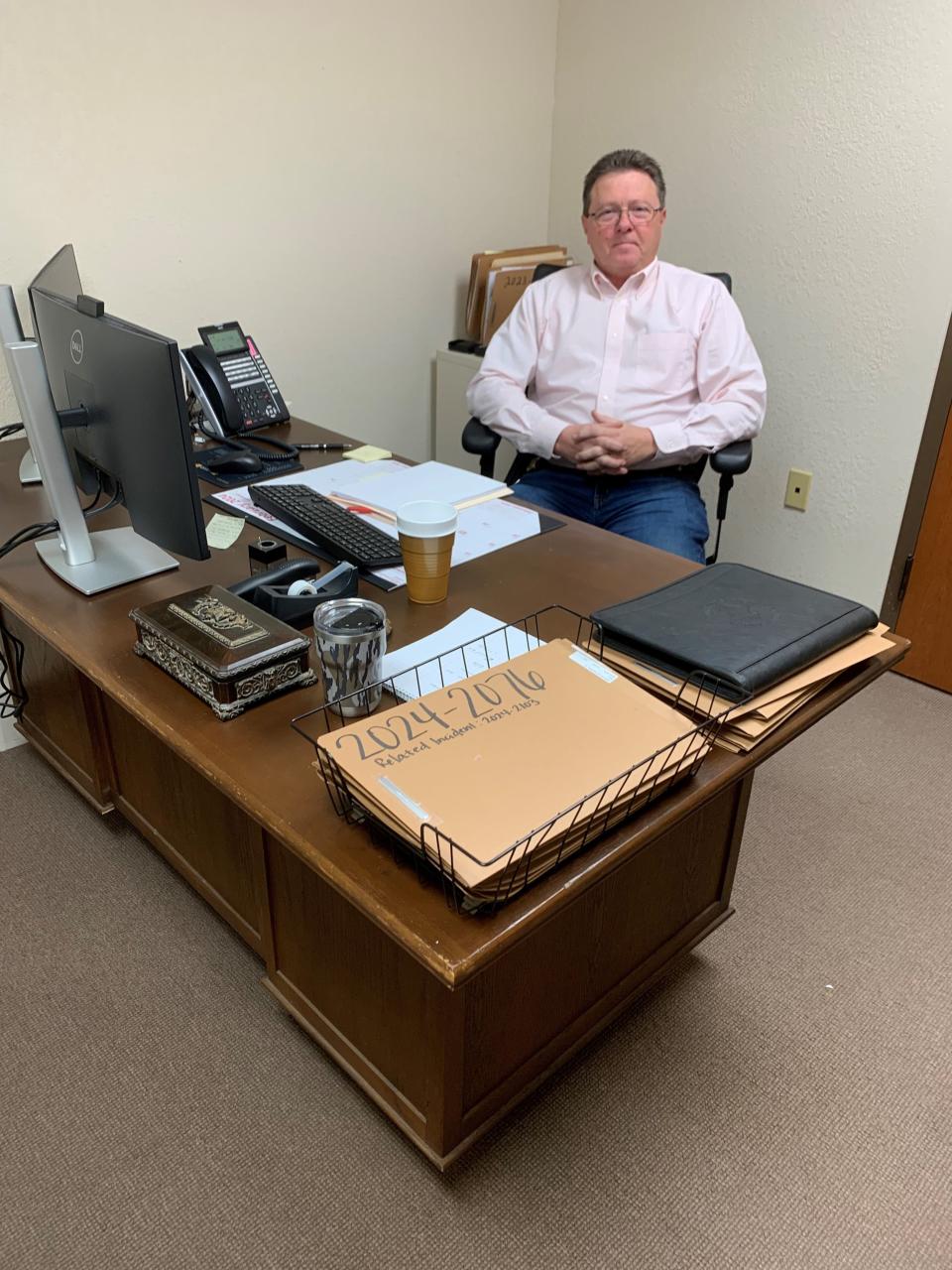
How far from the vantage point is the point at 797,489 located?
2.72 m

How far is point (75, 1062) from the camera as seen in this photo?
1.46 meters

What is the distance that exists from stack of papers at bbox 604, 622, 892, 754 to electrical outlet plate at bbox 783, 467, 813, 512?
1617mm

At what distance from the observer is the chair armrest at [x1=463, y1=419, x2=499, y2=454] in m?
2.29

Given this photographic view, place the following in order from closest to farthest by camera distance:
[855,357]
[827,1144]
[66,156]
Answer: [827,1144] → [66,156] → [855,357]

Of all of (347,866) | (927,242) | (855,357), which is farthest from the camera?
(855,357)

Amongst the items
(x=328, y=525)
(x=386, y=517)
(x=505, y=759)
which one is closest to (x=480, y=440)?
(x=386, y=517)

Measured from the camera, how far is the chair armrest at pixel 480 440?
2.29 metres

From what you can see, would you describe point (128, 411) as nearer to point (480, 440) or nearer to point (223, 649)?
point (223, 649)

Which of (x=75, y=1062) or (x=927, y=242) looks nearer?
(x=75, y=1062)

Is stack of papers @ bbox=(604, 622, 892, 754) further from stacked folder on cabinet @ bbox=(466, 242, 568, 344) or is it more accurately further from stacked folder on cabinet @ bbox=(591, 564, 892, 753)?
stacked folder on cabinet @ bbox=(466, 242, 568, 344)

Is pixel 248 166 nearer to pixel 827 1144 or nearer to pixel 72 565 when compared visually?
pixel 72 565

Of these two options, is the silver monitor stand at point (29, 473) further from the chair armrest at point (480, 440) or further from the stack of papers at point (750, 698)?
the stack of papers at point (750, 698)

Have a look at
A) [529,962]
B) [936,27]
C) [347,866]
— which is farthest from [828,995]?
[936,27]

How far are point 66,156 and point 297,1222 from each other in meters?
2.12
